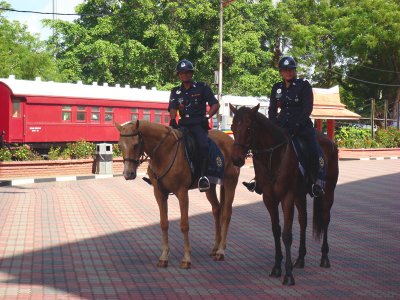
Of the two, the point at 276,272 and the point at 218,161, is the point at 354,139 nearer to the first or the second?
the point at 218,161

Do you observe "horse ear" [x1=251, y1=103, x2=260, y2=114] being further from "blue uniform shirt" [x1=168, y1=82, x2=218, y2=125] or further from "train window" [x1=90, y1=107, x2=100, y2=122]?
"train window" [x1=90, y1=107, x2=100, y2=122]

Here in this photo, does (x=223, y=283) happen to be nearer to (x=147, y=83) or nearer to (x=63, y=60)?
(x=147, y=83)

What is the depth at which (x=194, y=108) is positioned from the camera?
9336mm

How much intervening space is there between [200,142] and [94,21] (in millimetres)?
48322

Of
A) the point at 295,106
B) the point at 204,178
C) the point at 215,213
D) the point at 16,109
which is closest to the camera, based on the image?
the point at 295,106

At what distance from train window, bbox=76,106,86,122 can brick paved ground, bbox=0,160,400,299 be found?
1477 centimetres

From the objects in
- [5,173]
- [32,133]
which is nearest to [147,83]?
[32,133]

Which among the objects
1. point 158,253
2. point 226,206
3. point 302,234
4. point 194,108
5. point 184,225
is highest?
point 194,108

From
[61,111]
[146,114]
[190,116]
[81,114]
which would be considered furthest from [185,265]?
[146,114]

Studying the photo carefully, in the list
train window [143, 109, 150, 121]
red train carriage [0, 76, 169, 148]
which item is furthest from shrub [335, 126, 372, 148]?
red train carriage [0, 76, 169, 148]

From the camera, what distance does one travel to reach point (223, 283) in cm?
786

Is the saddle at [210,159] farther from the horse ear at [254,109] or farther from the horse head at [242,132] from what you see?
the horse ear at [254,109]

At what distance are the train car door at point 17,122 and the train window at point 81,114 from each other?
3046mm

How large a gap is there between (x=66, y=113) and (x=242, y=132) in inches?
974
